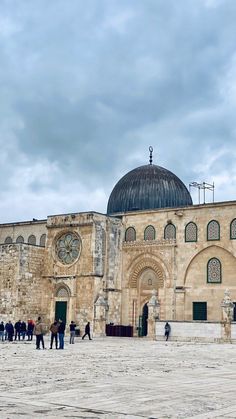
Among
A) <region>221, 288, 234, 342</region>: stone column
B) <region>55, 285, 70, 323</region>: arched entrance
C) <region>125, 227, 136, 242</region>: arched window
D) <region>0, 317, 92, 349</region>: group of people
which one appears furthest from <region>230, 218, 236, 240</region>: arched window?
<region>55, 285, 70, 323</region>: arched entrance

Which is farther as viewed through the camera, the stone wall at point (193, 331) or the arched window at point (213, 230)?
the arched window at point (213, 230)

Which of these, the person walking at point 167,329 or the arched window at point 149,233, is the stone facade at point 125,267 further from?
the person walking at point 167,329

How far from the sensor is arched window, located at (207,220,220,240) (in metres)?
30.4

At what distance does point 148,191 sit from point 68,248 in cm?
649

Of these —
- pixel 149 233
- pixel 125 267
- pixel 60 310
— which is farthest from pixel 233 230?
pixel 60 310

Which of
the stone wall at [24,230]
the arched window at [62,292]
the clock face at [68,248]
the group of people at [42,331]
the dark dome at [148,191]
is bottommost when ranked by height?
the group of people at [42,331]

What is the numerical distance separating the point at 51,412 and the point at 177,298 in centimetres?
2453

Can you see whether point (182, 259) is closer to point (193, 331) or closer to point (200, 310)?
point (200, 310)

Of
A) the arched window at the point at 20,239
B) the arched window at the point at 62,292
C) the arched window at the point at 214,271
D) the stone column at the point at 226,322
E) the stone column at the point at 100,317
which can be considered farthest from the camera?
the arched window at the point at 20,239

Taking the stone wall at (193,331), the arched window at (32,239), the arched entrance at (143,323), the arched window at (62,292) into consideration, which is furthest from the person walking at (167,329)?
the arched window at (32,239)

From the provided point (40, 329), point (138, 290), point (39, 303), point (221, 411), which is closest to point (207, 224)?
point (138, 290)

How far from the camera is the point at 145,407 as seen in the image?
741cm

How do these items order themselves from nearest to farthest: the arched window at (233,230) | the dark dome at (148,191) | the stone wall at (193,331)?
the stone wall at (193,331) < the arched window at (233,230) < the dark dome at (148,191)

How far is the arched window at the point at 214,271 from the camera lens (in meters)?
30.1
